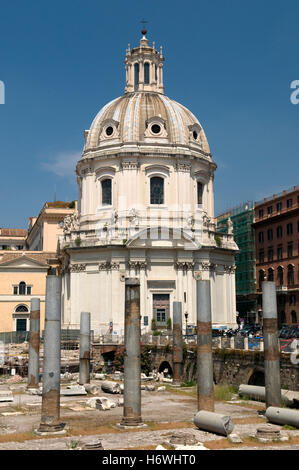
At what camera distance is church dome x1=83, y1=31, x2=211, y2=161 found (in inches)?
2346

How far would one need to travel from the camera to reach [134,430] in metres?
20.9

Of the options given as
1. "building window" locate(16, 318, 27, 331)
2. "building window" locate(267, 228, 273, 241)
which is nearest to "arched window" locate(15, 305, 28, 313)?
"building window" locate(16, 318, 27, 331)

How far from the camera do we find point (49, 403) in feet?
69.3

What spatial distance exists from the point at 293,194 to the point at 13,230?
5747 cm

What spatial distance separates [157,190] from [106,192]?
519 centimetres

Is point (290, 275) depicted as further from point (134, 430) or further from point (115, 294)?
point (134, 430)

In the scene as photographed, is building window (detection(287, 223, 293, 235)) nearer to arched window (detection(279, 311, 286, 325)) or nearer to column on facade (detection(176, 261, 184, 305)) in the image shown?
arched window (detection(279, 311, 286, 325))

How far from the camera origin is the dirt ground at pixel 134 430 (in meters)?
18.3

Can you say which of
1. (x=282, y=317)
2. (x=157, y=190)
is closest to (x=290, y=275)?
(x=282, y=317)

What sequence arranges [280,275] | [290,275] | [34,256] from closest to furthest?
[34,256], [290,275], [280,275]

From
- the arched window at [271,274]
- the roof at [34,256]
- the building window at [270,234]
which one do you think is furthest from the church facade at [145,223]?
the building window at [270,234]

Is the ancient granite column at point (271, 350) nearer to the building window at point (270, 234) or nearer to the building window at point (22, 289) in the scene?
the building window at point (22, 289)

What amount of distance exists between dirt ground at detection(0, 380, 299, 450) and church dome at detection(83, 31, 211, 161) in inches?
1307
